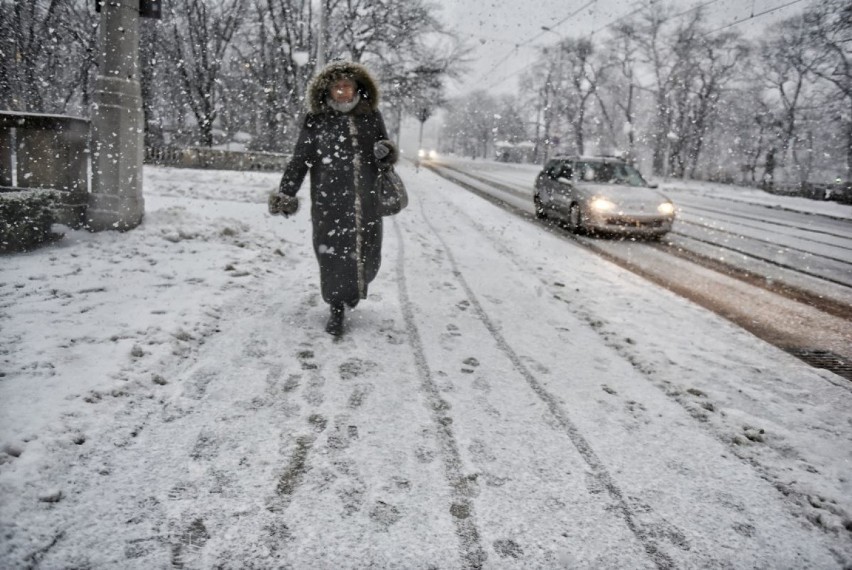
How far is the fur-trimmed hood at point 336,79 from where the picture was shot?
3.35 meters

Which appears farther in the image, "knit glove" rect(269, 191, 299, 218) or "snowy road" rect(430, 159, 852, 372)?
"snowy road" rect(430, 159, 852, 372)

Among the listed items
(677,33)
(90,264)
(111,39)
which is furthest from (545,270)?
(677,33)

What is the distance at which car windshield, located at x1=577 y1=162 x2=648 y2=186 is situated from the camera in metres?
10.3

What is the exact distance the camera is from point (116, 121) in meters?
5.61

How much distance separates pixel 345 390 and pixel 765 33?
4755cm

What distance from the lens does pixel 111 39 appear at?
548 cm

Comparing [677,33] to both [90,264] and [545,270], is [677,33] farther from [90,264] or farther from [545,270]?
[90,264]

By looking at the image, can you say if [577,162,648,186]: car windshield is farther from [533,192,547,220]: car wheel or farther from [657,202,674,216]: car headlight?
[533,192,547,220]: car wheel

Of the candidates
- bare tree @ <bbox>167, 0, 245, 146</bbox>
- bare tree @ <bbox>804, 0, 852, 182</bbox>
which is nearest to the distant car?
bare tree @ <bbox>167, 0, 245, 146</bbox>

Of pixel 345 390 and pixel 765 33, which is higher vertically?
pixel 765 33

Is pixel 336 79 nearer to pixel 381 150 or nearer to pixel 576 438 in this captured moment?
pixel 381 150

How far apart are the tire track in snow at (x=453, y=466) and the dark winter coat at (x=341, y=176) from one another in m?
0.74

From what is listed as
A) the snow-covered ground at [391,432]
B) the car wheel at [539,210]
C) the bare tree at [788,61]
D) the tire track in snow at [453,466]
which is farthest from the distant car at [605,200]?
the bare tree at [788,61]

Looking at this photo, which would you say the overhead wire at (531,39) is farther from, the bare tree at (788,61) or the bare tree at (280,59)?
the bare tree at (788,61)
